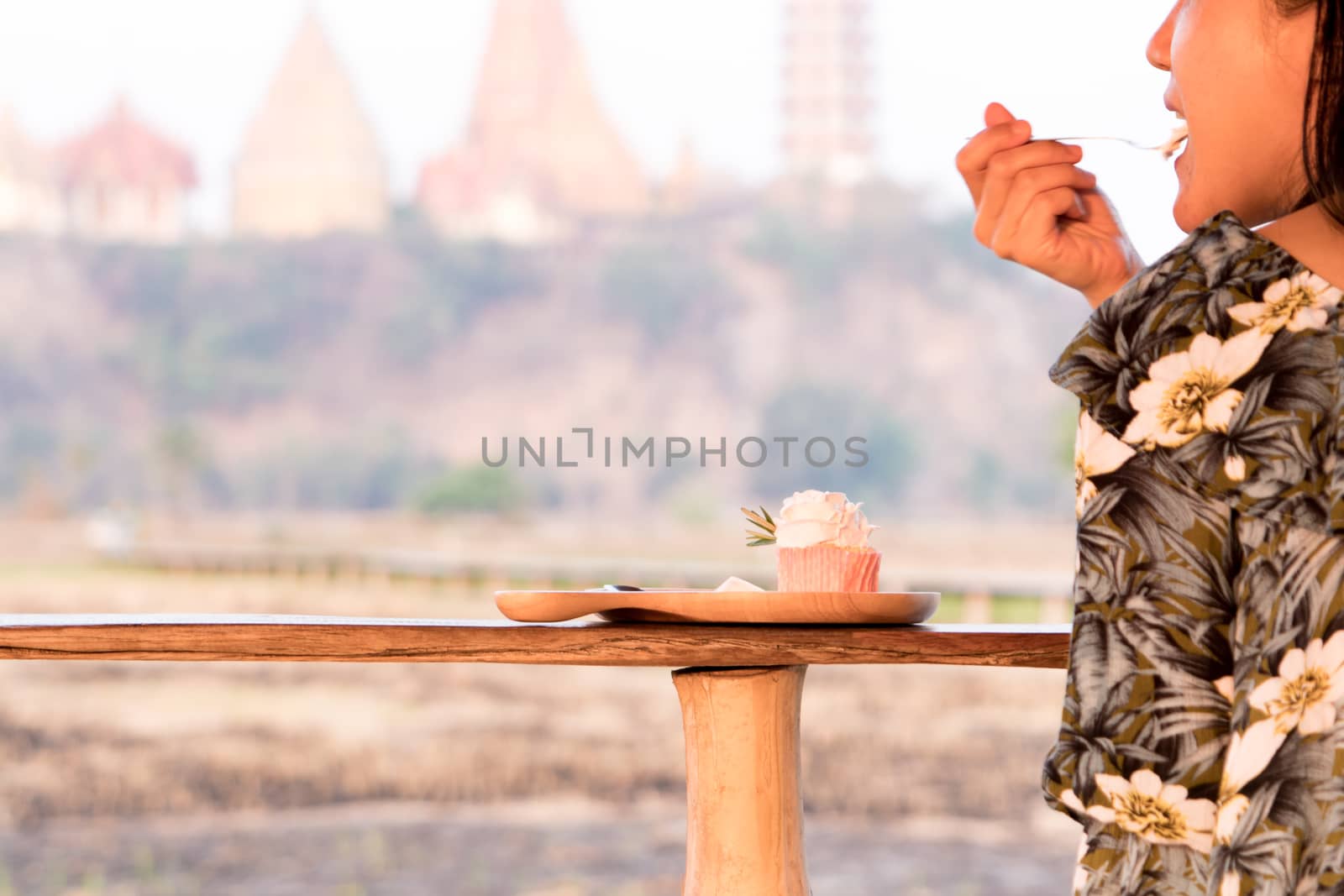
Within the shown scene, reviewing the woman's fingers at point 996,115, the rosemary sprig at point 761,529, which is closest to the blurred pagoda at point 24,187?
the rosemary sprig at point 761,529

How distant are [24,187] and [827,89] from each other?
12.9 metres

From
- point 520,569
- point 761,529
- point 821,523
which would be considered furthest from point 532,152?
point 821,523

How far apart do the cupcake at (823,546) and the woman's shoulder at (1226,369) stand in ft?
1.81

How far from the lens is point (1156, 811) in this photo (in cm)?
66

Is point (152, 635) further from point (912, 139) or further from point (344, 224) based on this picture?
point (912, 139)

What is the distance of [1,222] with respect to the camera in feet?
54.1

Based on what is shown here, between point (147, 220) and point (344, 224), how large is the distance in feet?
7.83

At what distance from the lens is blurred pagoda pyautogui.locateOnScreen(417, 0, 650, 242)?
18281mm

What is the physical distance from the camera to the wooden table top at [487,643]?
3.60 feet

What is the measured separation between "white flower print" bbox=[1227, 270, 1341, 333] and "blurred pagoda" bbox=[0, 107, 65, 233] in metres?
17.9

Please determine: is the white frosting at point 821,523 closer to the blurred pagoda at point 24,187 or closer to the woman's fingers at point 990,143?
the woman's fingers at point 990,143

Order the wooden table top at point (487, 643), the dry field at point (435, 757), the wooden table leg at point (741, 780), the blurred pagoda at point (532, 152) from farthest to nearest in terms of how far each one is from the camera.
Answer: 1. the blurred pagoda at point (532, 152)
2. the dry field at point (435, 757)
3. the wooden table leg at point (741, 780)
4. the wooden table top at point (487, 643)

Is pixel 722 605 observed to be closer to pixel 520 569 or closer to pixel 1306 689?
pixel 1306 689

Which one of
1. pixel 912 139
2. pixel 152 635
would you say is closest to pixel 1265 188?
pixel 152 635
